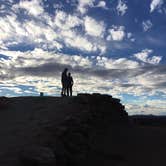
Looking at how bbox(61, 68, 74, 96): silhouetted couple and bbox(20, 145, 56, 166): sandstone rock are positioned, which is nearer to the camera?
bbox(20, 145, 56, 166): sandstone rock

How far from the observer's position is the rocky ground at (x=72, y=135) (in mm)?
17794

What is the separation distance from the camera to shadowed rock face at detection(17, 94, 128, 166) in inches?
643

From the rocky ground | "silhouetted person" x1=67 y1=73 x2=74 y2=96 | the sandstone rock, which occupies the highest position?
"silhouetted person" x1=67 y1=73 x2=74 y2=96

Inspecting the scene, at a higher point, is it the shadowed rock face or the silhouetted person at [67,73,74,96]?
the silhouetted person at [67,73,74,96]

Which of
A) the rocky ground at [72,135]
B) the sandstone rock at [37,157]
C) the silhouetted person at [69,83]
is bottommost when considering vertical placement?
the sandstone rock at [37,157]

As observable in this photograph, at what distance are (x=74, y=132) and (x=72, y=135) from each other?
434 millimetres

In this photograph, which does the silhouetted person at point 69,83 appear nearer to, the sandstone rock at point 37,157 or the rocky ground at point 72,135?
the rocky ground at point 72,135

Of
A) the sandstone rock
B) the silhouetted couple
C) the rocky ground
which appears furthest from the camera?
the silhouetted couple

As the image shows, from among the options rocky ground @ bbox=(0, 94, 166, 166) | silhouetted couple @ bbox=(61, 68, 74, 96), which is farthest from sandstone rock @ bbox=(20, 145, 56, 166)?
silhouetted couple @ bbox=(61, 68, 74, 96)

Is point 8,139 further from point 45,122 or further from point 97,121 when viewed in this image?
point 97,121

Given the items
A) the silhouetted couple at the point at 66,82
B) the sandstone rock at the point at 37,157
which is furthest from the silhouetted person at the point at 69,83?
the sandstone rock at the point at 37,157

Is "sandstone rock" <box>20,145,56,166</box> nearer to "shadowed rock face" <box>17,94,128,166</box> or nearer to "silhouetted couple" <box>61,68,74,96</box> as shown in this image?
"shadowed rock face" <box>17,94,128,166</box>

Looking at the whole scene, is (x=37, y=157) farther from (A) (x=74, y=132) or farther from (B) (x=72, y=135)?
(A) (x=74, y=132)

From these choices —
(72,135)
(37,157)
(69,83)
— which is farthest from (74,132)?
(69,83)
